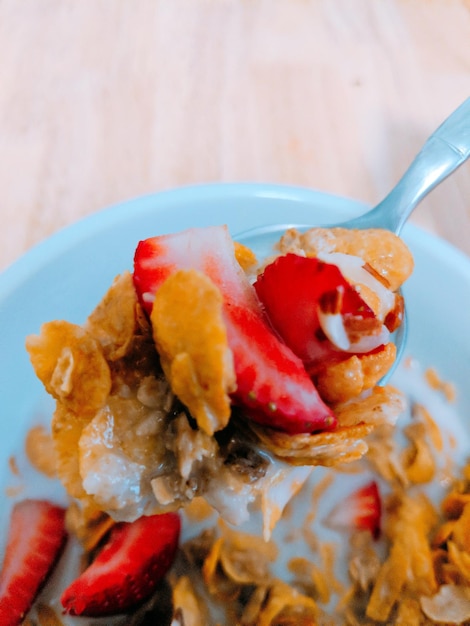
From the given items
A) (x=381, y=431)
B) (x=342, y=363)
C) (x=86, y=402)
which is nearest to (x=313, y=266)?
(x=342, y=363)

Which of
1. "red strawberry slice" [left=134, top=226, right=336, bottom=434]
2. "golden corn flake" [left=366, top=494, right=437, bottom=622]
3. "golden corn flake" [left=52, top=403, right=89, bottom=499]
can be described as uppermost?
"red strawberry slice" [left=134, top=226, right=336, bottom=434]

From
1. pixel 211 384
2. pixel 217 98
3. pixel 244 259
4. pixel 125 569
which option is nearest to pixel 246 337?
pixel 211 384

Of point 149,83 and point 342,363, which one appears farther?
point 149,83

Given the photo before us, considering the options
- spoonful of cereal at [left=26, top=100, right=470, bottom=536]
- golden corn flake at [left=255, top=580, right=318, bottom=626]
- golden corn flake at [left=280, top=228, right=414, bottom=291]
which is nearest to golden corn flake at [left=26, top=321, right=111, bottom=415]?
spoonful of cereal at [left=26, top=100, right=470, bottom=536]

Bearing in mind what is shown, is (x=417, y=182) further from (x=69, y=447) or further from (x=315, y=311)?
(x=69, y=447)

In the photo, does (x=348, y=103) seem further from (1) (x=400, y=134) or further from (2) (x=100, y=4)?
(2) (x=100, y=4)

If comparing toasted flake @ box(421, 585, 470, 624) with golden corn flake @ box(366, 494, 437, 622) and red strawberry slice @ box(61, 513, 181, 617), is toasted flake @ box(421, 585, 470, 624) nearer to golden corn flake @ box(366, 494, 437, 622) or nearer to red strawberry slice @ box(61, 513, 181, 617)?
golden corn flake @ box(366, 494, 437, 622)

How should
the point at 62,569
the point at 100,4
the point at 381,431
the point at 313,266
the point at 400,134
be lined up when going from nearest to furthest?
the point at 313,266 → the point at 62,569 → the point at 381,431 → the point at 400,134 → the point at 100,4
